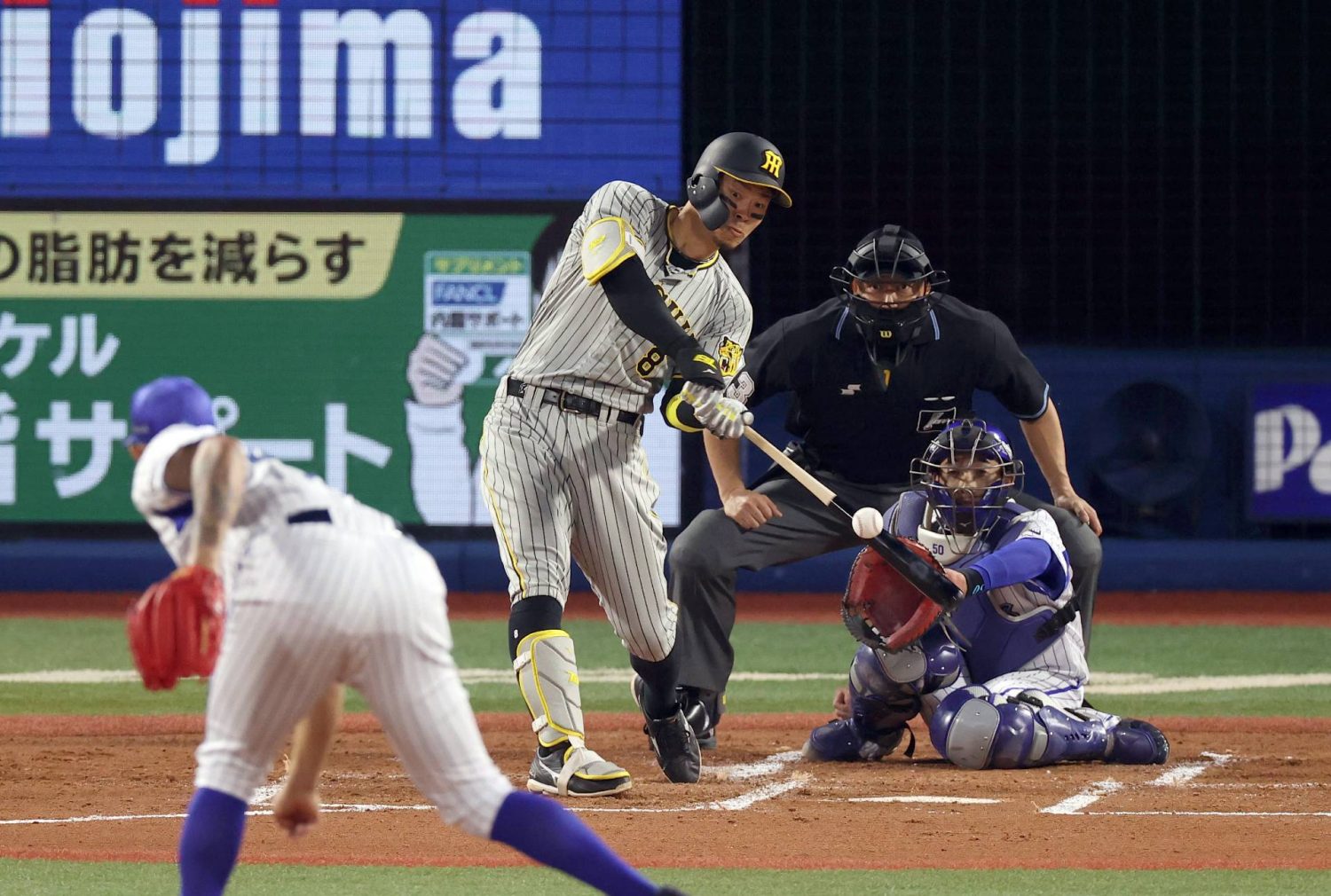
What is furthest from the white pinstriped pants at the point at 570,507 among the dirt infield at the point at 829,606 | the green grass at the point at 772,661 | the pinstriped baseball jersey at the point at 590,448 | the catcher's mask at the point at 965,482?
the dirt infield at the point at 829,606

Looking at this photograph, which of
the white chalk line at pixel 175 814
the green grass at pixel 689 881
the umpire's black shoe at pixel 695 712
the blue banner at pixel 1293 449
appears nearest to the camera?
the green grass at pixel 689 881

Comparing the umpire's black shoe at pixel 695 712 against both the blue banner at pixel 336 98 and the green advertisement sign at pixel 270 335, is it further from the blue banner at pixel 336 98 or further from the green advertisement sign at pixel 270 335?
the blue banner at pixel 336 98

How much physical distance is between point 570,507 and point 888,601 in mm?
1019

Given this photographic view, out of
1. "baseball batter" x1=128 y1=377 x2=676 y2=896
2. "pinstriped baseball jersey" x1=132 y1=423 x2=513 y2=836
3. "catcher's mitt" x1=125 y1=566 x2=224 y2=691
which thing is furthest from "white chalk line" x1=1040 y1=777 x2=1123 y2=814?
"catcher's mitt" x1=125 y1=566 x2=224 y2=691

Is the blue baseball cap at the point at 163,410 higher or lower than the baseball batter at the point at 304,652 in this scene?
higher

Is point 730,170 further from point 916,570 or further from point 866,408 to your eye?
point 866,408

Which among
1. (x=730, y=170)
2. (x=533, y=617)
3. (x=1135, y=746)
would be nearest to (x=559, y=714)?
(x=533, y=617)

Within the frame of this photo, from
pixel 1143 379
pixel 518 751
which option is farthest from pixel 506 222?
pixel 518 751

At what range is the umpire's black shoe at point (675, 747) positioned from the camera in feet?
20.3

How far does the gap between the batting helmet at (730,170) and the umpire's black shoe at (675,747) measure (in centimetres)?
148

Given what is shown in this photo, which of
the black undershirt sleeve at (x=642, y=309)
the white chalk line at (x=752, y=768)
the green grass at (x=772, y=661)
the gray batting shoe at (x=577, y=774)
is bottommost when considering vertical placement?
the green grass at (x=772, y=661)

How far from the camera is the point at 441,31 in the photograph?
1217 centimetres

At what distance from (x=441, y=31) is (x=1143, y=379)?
4.68 meters

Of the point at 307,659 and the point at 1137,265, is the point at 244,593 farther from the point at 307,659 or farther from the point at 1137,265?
the point at 1137,265
